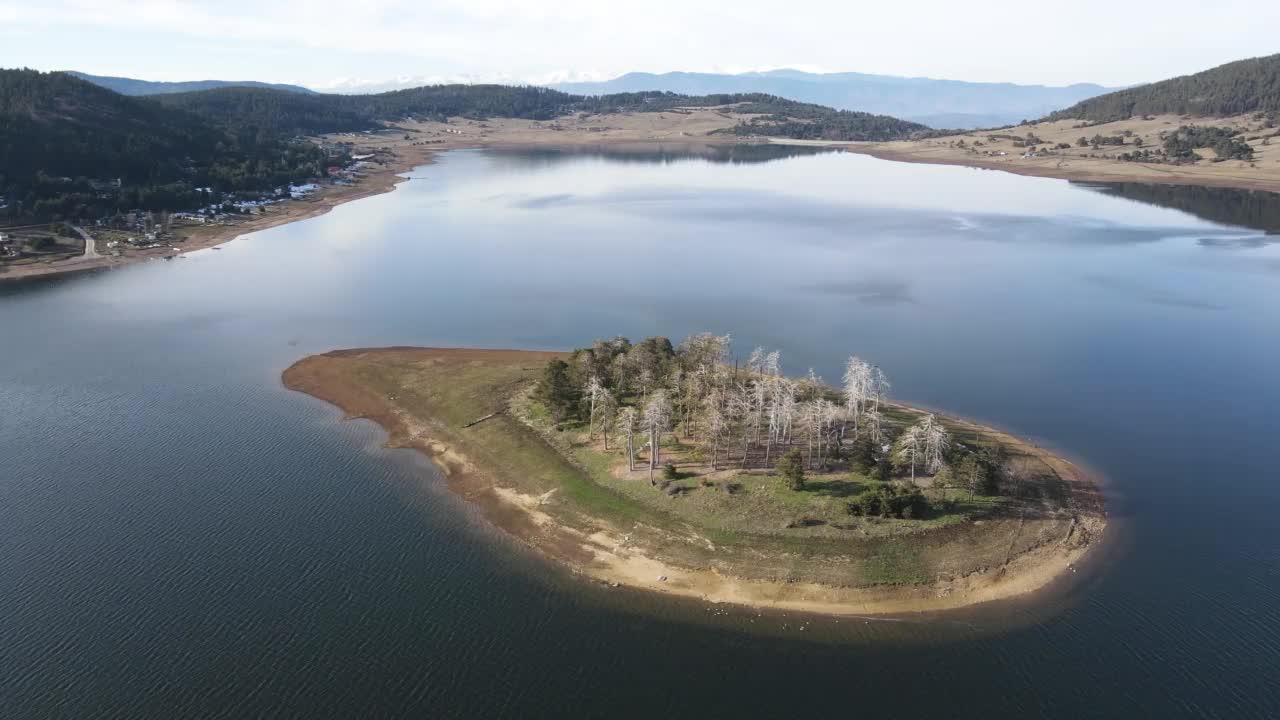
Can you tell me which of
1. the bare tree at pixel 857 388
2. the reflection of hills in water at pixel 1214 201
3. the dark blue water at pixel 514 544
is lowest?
the dark blue water at pixel 514 544

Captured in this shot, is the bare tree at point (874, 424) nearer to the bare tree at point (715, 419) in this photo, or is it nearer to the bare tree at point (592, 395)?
the bare tree at point (715, 419)

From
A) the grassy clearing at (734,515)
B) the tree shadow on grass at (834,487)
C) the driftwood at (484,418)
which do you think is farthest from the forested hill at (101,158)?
the tree shadow on grass at (834,487)

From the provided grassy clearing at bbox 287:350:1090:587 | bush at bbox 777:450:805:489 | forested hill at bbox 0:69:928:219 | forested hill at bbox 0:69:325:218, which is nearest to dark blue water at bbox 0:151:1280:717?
grassy clearing at bbox 287:350:1090:587

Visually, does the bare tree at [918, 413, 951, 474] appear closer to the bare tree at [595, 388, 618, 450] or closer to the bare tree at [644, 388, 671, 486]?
the bare tree at [644, 388, 671, 486]

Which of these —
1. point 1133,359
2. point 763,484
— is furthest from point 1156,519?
point 1133,359

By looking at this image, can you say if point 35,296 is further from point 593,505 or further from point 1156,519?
point 1156,519

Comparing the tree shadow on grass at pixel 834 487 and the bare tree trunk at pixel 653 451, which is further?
the bare tree trunk at pixel 653 451

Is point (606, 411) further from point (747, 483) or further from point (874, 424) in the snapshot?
point (874, 424)
